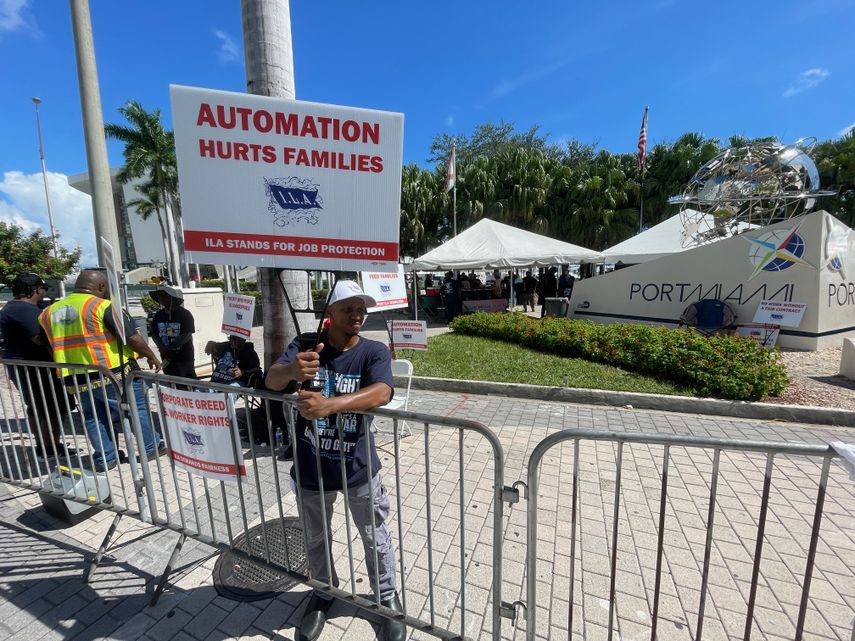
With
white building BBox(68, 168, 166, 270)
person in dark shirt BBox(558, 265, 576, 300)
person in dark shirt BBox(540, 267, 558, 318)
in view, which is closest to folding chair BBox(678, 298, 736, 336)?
person in dark shirt BBox(540, 267, 558, 318)

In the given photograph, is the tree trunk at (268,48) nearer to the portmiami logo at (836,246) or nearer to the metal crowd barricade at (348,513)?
the metal crowd barricade at (348,513)

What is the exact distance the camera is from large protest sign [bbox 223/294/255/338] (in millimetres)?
4637

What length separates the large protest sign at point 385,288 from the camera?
17.7 feet

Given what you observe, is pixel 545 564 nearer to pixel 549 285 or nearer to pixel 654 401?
pixel 654 401

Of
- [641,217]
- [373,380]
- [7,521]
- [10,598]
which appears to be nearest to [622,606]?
[373,380]

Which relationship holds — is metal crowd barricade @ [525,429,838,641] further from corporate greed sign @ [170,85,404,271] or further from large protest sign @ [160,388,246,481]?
large protest sign @ [160,388,246,481]

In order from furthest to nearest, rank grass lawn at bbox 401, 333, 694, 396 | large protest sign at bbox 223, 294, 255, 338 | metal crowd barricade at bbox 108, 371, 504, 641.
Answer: grass lawn at bbox 401, 333, 694, 396
large protest sign at bbox 223, 294, 255, 338
metal crowd barricade at bbox 108, 371, 504, 641

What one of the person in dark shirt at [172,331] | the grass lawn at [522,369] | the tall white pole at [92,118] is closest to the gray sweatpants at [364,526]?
the person in dark shirt at [172,331]

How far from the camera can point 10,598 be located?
239 centimetres

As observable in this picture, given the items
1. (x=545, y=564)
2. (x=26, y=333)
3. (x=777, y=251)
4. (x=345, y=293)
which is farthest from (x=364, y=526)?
(x=777, y=251)

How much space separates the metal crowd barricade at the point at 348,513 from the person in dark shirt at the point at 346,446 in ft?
0.10

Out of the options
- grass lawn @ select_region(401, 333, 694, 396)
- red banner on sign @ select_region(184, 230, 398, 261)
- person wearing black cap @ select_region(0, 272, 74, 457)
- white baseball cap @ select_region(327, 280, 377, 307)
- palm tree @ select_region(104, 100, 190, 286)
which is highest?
palm tree @ select_region(104, 100, 190, 286)

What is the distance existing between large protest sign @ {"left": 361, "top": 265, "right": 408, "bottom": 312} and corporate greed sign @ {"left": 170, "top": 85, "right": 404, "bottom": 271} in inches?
124

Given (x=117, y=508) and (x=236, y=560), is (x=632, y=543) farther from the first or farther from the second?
(x=117, y=508)
